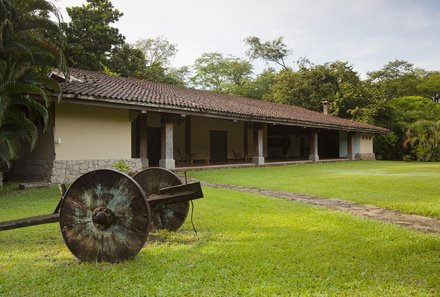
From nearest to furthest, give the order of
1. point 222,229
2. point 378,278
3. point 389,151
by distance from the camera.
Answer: point 378,278
point 222,229
point 389,151

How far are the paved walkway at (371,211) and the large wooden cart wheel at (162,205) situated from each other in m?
3.26

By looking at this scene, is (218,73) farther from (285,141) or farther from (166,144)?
(166,144)

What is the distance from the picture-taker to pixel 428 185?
390 inches

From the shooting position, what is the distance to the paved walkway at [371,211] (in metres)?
5.37

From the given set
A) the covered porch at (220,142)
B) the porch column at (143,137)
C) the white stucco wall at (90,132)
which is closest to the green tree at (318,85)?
the covered porch at (220,142)

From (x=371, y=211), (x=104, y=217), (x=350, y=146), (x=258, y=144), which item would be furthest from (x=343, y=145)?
(x=104, y=217)

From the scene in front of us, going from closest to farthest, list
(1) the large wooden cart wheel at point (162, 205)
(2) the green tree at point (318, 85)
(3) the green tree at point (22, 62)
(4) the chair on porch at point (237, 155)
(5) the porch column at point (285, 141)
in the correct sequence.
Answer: (1) the large wooden cart wheel at point (162, 205)
(3) the green tree at point (22, 62)
(4) the chair on porch at point (237, 155)
(5) the porch column at point (285, 141)
(2) the green tree at point (318, 85)

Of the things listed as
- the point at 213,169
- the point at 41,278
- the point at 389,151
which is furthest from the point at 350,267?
the point at 389,151

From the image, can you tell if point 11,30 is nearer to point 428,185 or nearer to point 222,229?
point 222,229

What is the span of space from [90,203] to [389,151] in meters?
29.3

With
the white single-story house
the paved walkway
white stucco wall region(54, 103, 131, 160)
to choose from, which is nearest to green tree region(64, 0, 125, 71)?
the white single-story house

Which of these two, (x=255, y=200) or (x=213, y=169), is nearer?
(x=255, y=200)

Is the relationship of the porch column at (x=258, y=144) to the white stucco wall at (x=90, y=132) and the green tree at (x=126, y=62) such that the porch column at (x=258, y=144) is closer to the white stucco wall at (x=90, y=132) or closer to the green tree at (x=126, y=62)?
the white stucco wall at (x=90, y=132)

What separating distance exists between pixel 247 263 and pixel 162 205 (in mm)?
1627
